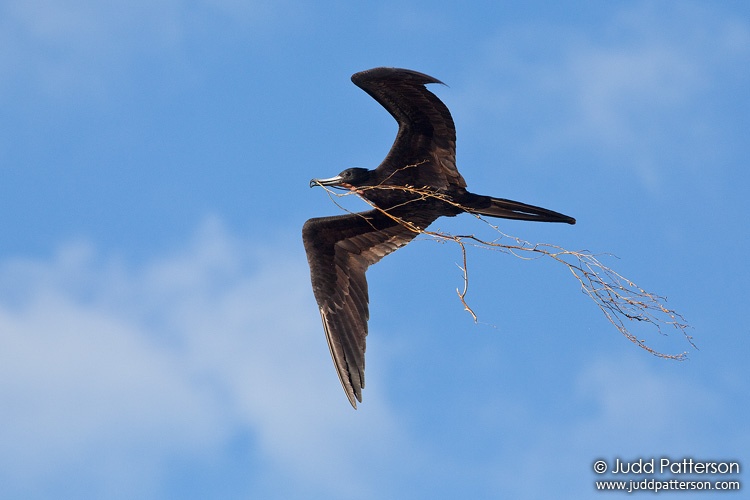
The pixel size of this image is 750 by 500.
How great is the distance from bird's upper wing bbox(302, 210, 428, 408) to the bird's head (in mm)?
381

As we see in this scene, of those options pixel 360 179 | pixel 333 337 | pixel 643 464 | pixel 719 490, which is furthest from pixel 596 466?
pixel 360 179

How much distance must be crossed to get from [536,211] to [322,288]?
76.5 inches

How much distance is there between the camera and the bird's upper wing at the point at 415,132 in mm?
7672

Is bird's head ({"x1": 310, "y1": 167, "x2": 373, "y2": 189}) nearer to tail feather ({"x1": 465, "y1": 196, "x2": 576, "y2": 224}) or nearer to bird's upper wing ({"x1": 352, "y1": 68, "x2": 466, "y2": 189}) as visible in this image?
bird's upper wing ({"x1": 352, "y1": 68, "x2": 466, "y2": 189})

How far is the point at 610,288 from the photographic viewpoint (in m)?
6.21

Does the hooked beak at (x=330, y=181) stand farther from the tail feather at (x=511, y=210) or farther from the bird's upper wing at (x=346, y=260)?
the tail feather at (x=511, y=210)

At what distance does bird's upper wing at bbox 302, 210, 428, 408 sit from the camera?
855cm

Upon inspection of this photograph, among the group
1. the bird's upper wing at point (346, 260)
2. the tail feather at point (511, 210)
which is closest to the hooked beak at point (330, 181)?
the bird's upper wing at point (346, 260)

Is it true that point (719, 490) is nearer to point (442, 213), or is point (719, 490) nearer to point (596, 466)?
point (596, 466)

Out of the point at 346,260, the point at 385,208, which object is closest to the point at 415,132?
the point at 385,208

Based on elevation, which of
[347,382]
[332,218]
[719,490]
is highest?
[332,218]

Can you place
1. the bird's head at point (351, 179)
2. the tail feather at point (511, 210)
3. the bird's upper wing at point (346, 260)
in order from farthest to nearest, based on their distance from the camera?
1. the bird's upper wing at point (346, 260)
2. the bird's head at point (351, 179)
3. the tail feather at point (511, 210)

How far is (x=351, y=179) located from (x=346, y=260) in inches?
32.5

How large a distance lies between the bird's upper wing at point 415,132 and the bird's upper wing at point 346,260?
68cm
